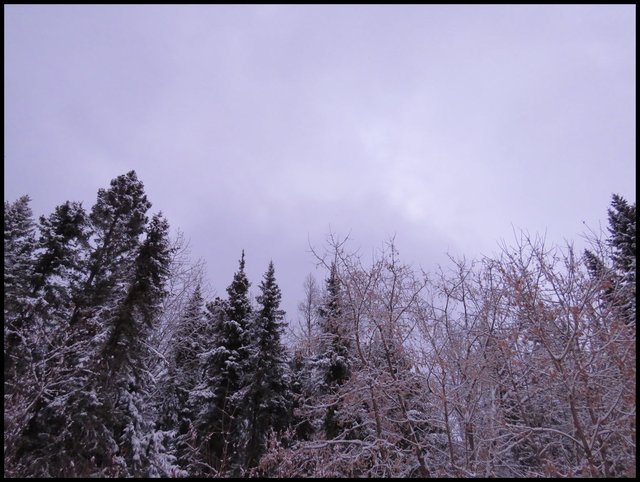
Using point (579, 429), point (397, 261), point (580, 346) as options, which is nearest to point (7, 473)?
point (397, 261)

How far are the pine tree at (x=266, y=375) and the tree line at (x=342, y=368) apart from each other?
0.42 feet

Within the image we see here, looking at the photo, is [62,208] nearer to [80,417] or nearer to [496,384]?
[80,417]

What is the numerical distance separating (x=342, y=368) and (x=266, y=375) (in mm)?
4990

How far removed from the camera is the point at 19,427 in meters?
9.35

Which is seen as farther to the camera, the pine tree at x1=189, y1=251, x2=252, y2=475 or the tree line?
the pine tree at x1=189, y1=251, x2=252, y2=475

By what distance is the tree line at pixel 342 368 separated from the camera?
8922 millimetres

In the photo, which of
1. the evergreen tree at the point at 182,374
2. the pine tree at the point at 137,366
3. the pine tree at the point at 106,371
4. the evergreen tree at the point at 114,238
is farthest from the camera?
the evergreen tree at the point at 182,374

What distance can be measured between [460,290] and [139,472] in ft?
42.3

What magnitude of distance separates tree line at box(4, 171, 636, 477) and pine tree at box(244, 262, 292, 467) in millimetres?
128

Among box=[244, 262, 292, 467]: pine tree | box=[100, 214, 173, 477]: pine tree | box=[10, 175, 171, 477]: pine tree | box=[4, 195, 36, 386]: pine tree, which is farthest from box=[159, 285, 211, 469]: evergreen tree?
box=[4, 195, 36, 386]: pine tree

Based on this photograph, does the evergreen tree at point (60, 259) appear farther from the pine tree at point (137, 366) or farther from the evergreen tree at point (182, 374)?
the evergreen tree at point (182, 374)

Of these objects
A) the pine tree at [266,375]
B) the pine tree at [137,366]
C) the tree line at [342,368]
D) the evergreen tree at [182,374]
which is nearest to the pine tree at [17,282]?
the tree line at [342,368]

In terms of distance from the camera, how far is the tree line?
8.92 meters

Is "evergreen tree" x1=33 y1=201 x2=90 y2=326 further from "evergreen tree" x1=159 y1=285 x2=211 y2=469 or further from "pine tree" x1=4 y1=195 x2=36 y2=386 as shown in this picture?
"evergreen tree" x1=159 y1=285 x2=211 y2=469
